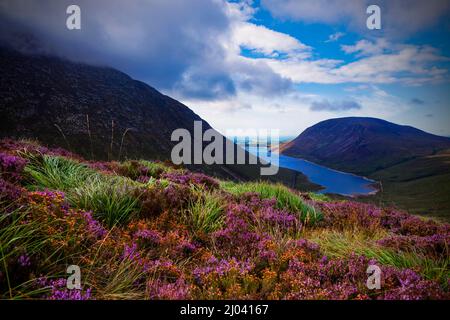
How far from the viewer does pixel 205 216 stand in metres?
5.87

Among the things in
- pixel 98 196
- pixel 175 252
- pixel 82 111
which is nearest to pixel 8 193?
pixel 98 196

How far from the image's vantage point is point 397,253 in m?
4.67

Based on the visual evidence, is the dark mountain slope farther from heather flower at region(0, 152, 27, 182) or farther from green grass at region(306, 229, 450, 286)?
green grass at region(306, 229, 450, 286)

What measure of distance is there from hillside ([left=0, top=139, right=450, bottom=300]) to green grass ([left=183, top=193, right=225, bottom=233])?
3 centimetres

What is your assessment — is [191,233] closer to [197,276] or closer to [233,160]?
[197,276]

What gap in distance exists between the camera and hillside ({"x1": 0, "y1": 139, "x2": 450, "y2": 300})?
10.5 feet

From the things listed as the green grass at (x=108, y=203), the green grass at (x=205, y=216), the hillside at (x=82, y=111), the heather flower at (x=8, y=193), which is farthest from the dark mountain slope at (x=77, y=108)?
the heather flower at (x=8, y=193)

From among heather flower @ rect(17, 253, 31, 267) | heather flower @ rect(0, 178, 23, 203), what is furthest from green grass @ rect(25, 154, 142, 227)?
heather flower @ rect(17, 253, 31, 267)

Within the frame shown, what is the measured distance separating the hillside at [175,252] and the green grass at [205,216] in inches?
1.0

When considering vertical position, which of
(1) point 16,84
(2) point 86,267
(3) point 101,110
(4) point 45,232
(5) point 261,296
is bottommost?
(5) point 261,296

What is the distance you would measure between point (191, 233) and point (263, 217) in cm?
191

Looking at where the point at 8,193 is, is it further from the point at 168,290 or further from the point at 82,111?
the point at 82,111
